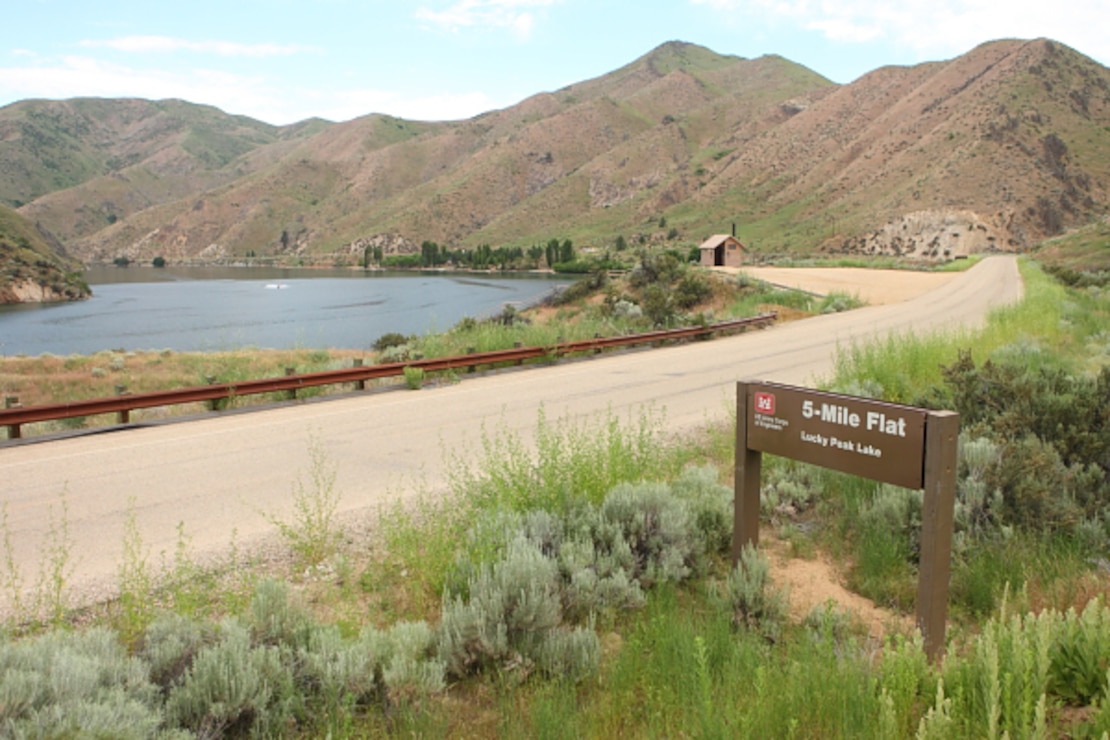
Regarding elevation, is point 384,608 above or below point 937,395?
below

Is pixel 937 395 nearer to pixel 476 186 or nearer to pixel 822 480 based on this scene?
pixel 822 480

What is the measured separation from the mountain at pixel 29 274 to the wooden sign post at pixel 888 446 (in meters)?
83.9

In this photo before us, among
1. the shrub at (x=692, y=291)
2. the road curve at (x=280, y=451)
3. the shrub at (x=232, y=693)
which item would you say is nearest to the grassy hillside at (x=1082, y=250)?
the shrub at (x=692, y=291)

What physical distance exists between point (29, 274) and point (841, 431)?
87916 millimetres

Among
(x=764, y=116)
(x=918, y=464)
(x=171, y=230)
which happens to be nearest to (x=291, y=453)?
(x=918, y=464)

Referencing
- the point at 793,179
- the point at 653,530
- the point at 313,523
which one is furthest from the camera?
the point at 793,179

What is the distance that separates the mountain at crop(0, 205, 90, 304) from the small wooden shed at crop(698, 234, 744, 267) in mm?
63344

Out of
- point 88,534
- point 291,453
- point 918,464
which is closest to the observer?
point 918,464

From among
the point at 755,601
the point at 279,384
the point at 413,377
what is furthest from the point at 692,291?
the point at 755,601

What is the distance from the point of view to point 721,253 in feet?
184

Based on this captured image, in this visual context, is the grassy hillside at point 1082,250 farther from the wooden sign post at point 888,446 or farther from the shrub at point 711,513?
the wooden sign post at point 888,446

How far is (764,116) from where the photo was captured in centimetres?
16250

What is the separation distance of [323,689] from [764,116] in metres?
175

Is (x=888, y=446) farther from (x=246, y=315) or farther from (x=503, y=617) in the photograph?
(x=246, y=315)
